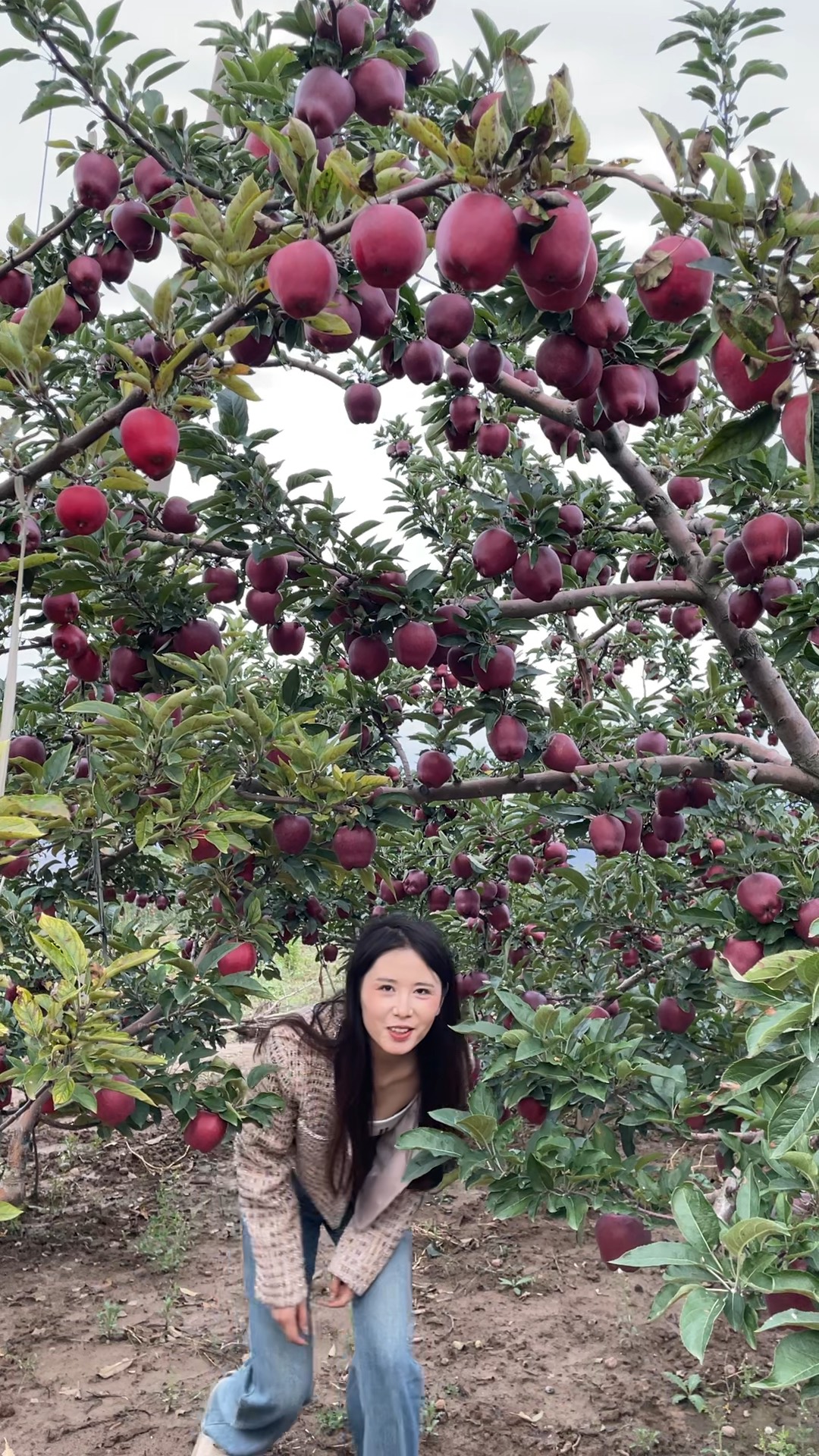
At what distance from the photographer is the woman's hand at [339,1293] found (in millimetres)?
2074

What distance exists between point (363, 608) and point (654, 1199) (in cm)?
131

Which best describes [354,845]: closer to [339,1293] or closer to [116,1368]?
[339,1293]

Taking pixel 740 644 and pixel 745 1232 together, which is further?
pixel 740 644

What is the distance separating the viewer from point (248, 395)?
5.78ft

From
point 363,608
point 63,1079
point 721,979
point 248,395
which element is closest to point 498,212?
point 248,395

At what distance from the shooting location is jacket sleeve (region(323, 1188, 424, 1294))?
206cm

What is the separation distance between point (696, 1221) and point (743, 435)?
0.89 metres

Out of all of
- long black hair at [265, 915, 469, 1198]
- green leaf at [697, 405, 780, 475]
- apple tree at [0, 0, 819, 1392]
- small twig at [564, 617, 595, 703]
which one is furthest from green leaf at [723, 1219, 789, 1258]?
small twig at [564, 617, 595, 703]

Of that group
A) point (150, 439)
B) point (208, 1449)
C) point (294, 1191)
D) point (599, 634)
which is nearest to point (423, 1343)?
point (208, 1449)

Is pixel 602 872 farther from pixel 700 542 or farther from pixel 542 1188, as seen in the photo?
pixel 542 1188

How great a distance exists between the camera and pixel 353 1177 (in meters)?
2.16

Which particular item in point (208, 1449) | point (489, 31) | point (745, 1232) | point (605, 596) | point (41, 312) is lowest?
point (208, 1449)

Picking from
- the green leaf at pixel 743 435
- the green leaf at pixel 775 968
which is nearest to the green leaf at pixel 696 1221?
the green leaf at pixel 775 968

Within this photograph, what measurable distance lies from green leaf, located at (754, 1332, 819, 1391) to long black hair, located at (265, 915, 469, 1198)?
3.83 feet
